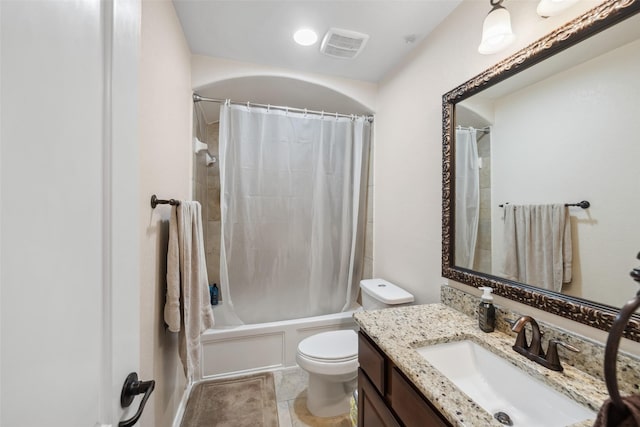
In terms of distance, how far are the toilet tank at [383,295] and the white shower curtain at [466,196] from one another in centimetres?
45

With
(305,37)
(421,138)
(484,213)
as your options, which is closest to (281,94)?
(305,37)

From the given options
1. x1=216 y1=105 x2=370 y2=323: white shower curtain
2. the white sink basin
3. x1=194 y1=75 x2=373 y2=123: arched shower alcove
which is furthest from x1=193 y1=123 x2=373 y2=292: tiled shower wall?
the white sink basin

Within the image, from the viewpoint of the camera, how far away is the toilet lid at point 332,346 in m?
1.56

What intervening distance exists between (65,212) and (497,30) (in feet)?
4.88

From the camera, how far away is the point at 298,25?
1525mm

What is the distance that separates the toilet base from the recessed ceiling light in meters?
2.16

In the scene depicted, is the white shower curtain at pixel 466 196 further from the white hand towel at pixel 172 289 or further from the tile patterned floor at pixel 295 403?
the white hand towel at pixel 172 289

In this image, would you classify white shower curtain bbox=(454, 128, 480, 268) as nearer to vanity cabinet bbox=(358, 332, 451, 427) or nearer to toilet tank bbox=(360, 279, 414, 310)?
toilet tank bbox=(360, 279, 414, 310)

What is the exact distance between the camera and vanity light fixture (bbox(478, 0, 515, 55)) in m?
1.01

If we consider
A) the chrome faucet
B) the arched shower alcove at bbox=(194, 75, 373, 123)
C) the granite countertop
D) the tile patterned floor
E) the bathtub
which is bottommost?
the tile patterned floor

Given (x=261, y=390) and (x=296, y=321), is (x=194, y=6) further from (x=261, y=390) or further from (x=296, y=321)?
(x=261, y=390)

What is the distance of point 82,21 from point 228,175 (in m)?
1.58

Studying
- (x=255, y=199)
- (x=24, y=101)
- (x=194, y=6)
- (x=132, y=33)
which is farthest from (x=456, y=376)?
(x=194, y=6)

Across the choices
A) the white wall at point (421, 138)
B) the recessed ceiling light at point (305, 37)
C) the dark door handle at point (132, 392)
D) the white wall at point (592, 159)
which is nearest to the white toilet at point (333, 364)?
the white wall at point (421, 138)
